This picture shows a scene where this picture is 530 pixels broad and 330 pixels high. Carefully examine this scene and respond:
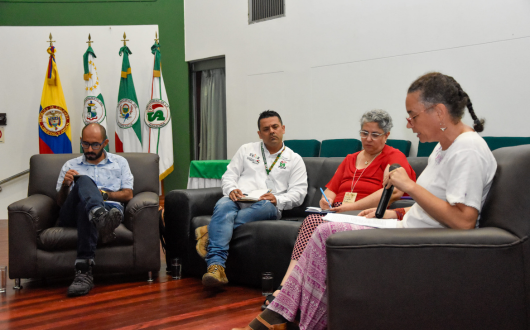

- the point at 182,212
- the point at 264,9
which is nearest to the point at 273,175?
the point at 182,212

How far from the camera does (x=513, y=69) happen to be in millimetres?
3742

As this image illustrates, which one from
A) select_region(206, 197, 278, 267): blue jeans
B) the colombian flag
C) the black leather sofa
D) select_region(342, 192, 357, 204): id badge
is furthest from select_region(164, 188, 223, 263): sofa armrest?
the colombian flag

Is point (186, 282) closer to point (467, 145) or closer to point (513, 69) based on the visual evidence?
point (467, 145)

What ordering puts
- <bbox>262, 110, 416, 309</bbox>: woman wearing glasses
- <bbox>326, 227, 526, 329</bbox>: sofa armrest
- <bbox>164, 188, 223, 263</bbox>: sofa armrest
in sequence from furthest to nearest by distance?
<bbox>164, 188, 223, 263</bbox>: sofa armrest → <bbox>262, 110, 416, 309</bbox>: woman wearing glasses → <bbox>326, 227, 526, 329</bbox>: sofa armrest

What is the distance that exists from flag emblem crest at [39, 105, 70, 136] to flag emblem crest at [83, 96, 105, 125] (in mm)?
260

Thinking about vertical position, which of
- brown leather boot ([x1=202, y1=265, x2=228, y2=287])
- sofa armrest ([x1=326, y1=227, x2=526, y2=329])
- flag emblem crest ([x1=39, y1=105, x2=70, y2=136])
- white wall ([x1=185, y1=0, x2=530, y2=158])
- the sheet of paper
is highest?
white wall ([x1=185, y1=0, x2=530, y2=158])

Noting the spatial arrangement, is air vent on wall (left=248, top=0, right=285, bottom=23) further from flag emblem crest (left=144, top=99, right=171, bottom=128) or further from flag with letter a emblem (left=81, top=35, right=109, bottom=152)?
flag with letter a emblem (left=81, top=35, right=109, bottom=152)

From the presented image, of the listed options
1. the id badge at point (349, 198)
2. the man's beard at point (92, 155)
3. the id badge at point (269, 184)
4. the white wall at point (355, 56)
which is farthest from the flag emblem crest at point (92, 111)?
the id badge at point (349, 198)

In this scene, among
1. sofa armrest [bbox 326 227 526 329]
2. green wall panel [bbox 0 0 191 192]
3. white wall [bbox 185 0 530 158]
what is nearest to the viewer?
sofa armrest [bbox 326 227 526 329]

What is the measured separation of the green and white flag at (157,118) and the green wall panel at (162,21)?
1.30ft

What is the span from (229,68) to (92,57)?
1.75 metres

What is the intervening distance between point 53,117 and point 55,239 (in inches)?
135

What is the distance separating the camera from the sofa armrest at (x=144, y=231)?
116 inches

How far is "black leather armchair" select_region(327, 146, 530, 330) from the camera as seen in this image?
133 centimetres
